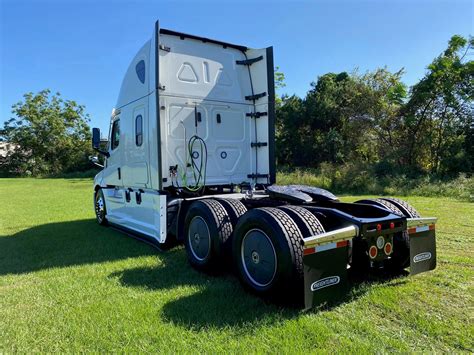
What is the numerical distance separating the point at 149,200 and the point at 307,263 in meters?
3.55

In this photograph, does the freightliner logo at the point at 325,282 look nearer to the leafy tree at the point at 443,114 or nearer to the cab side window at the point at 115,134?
the cab side window at the point at 115,134

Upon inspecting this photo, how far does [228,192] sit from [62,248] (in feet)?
9.92

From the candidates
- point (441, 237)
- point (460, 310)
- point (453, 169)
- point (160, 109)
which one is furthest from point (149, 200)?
point (453, 169)

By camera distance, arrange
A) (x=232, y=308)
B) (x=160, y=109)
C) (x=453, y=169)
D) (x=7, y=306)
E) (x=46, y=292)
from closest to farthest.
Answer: (x=232, y=308), (x=7, y=306), (x=46, y=292), (x=160, y=109), (x=453, y=169)

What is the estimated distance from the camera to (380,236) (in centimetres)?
360

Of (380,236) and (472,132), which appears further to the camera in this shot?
(472,132)

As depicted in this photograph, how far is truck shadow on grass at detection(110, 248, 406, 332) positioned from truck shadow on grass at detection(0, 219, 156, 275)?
1160 mm

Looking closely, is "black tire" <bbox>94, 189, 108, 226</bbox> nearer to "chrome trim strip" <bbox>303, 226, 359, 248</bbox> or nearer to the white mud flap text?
"chrome trim strip" <bbox>303, 226, 359, 248</bbox>

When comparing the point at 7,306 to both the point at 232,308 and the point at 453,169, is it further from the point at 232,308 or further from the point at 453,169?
the point at 453,169

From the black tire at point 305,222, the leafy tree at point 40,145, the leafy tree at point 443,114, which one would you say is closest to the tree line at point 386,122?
the leafy tree at point 443,114

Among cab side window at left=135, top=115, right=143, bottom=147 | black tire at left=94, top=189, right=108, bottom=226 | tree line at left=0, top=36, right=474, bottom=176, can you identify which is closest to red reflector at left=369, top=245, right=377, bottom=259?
cab side window at left=135, top=115, right=143, bottom=147

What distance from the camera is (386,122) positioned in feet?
68.7

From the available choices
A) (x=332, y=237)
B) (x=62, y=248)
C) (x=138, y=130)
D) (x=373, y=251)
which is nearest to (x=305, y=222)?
(x=332, y=237)

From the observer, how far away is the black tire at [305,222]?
347 cm
